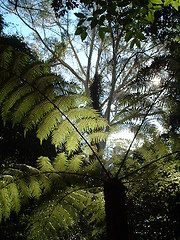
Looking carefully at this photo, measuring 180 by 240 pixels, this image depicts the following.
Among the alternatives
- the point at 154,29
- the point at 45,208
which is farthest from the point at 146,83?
the point at 154,29

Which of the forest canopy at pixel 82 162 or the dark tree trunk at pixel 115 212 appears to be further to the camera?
the forest canopy at pixel 82 162

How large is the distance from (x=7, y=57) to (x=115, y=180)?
1.29 metres

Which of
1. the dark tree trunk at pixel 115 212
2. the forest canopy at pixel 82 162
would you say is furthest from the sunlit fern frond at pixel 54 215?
the dark tree trunk at pixel 115 212

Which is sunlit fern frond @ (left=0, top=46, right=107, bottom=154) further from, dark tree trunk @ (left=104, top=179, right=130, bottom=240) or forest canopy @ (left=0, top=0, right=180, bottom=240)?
dark tree trunk @ (left=104, top=179, right=130, bottom=240)

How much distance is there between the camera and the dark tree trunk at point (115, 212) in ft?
3.36

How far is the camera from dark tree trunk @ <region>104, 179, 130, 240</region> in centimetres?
102

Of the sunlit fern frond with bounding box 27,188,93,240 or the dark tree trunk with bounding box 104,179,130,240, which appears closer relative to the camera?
the dark tree trunk with bounding box 104,179,130,240

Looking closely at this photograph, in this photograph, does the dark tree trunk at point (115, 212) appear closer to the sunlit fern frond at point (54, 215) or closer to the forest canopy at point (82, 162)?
the forest canopy at point (82, 162)

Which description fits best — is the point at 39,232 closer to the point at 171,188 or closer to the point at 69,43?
the point at 171,188

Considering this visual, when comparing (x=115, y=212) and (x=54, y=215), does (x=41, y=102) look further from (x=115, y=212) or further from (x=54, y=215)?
(x=115, y=212)

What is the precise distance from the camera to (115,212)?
1.07 meters

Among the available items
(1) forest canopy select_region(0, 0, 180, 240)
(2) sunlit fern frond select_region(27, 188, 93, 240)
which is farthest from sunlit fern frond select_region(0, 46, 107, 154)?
(2) sunlit fern frond select_region(27, 188, 93, 240)

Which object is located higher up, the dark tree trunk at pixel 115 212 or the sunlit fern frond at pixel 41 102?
the sunlit fern frond at pixel 41 102

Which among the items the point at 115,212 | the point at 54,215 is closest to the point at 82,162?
the point at 54,215
